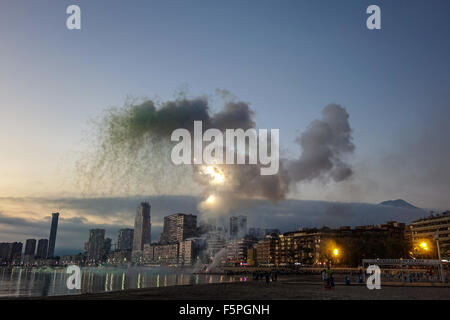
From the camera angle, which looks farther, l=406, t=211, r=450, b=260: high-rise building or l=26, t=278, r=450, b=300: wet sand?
l=406, t=211, r=450, b=260: high-rise building

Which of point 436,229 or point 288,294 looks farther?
point 436,229

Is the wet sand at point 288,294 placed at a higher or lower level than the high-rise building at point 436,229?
lower

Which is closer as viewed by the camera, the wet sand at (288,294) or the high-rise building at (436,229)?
the wet sand at (288,294)

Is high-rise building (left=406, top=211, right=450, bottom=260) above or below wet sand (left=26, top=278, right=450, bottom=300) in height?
above

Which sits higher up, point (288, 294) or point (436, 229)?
point (436, 229)
